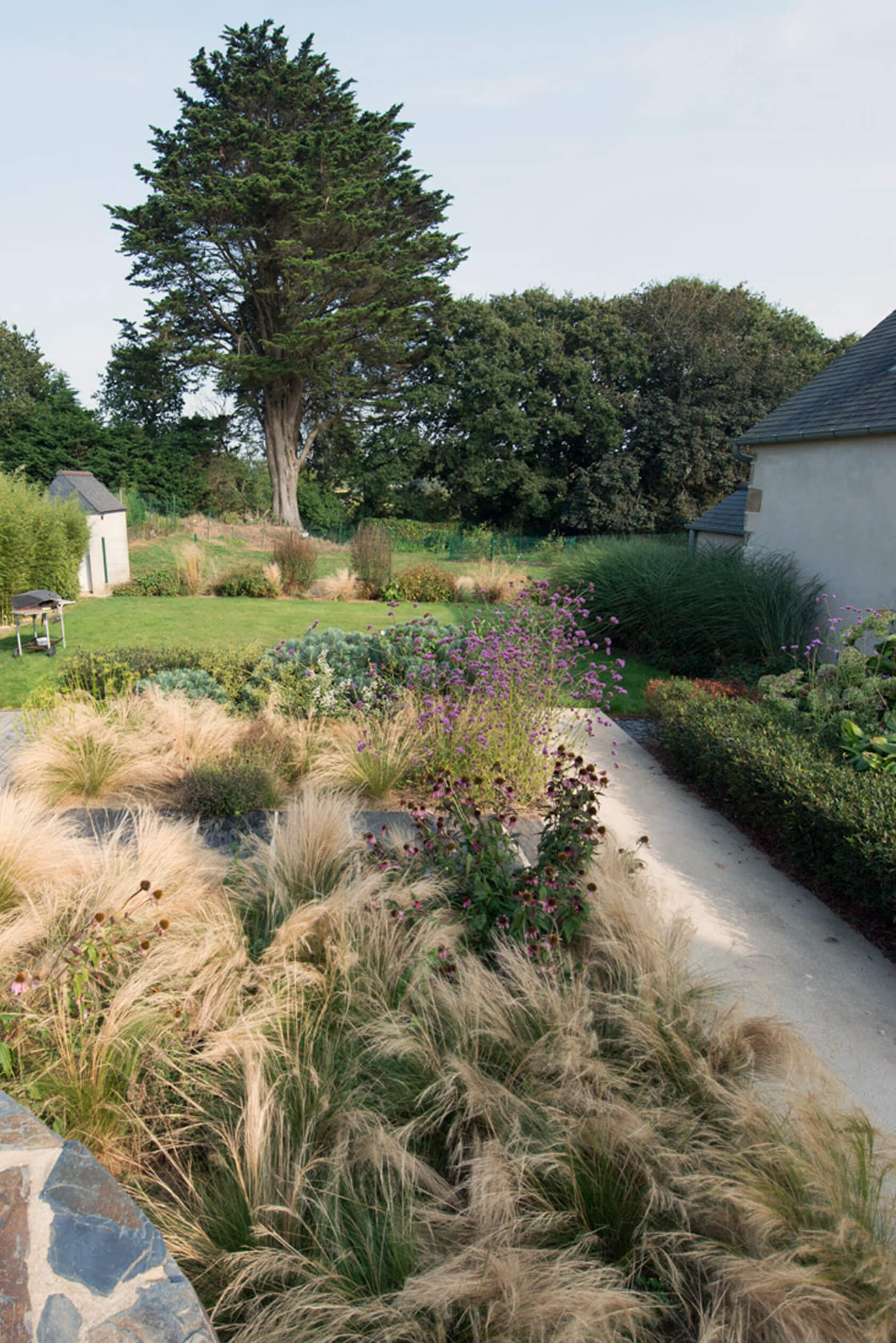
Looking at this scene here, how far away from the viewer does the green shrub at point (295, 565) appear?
14.5 meters

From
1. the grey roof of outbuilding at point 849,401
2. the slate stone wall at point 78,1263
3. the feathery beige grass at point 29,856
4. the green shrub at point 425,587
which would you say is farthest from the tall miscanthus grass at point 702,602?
the slate stone wall at point 78,1263

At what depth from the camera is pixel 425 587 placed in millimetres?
14102

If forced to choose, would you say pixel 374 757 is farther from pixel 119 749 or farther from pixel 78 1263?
pixel 78 1263

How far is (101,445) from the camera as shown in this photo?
21.7m

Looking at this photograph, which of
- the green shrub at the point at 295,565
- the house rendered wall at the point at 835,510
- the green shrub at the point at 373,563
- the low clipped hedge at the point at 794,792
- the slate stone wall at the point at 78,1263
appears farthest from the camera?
the green shrub at the point at 295,565

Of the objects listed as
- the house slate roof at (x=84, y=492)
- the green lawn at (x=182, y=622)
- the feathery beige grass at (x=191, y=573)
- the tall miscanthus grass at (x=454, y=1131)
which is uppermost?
the house slate roof at (x=84, y=492)

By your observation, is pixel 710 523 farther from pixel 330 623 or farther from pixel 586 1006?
pixel 586 1006

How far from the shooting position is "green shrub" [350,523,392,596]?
1438cm

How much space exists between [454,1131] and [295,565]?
13.1 metres

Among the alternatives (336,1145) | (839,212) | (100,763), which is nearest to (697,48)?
(839,212)

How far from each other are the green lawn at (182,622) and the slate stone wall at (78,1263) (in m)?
6.59

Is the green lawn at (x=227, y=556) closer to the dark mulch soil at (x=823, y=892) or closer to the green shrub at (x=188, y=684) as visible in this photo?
the green shrub at (x=188, y=684)

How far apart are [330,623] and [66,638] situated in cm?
342

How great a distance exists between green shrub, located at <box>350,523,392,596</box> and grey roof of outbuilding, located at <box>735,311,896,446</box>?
6655mm
